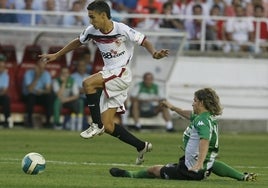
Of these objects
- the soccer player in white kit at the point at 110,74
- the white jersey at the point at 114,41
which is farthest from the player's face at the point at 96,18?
the white jersey at the point at 114,41

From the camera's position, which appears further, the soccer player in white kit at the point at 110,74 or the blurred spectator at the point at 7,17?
the blurred spectator at the point at 7,17

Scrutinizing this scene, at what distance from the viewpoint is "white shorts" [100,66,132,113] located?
17500 millimetres

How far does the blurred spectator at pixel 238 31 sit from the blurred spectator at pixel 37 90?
232 inches

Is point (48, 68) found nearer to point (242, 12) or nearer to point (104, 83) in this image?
point (242, 12)

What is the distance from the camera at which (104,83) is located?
17500 millimetres

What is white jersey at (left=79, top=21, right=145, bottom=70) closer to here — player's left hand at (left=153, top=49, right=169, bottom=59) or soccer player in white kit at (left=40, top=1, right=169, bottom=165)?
soccer player in white kit at (left=40, top=1, right=169, bottom=165)

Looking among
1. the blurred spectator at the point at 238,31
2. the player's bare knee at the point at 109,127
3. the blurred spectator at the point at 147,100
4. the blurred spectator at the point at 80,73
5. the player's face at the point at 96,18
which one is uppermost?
the player's face at the point at 96,18

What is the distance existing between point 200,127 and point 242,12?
19.4 m

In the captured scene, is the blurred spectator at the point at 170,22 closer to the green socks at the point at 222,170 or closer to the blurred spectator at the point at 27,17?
the blurred spectator at the point at 27,17

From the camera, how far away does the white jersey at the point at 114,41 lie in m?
17.4

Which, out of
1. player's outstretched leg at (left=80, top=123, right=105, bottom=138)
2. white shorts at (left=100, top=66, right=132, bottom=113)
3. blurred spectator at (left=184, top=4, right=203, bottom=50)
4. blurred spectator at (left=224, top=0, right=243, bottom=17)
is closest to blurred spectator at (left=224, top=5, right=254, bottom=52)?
blurred spectator at (left=224, top=0, right=243, bottom=17)

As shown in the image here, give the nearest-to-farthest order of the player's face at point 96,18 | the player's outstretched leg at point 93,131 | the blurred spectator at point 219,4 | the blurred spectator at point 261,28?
the player's face at point 96,18, the player's outstretched leg at point 93,131, the blurred spectator at point 261,28, the blurred spectator at point 219,4

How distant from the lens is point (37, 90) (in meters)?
30.1

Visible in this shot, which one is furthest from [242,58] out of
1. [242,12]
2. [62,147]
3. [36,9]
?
[62,147]
